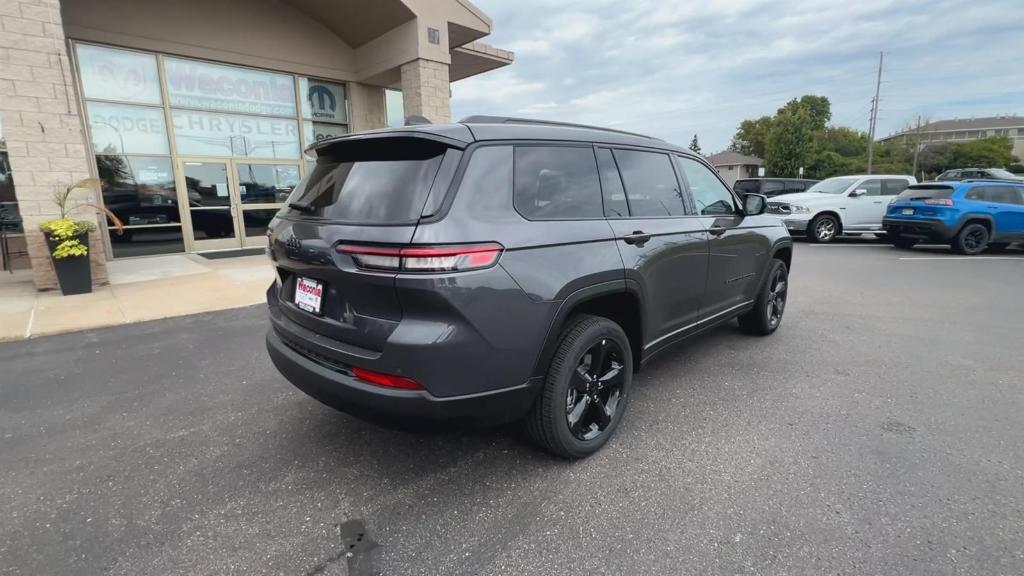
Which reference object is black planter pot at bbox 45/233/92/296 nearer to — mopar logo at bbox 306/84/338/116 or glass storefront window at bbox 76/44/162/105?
glass storefront window at bbox 76/44/162/105

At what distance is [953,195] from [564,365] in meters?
12.4

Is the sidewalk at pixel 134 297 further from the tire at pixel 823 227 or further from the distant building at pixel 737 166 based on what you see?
the distant building at pixel 737 166

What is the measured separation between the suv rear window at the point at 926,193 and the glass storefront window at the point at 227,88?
14.4 m

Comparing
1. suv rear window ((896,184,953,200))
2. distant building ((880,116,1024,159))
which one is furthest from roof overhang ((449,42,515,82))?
distant building ((880,116,1024,159))

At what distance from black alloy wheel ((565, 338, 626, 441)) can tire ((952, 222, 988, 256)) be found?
39.1 feet

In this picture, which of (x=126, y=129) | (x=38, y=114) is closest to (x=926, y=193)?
(x=38, y=114)

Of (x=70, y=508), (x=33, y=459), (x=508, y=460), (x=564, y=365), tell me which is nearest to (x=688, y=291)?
(x=564, y=365)

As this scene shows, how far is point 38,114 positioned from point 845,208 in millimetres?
16264

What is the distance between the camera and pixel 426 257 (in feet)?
6.89

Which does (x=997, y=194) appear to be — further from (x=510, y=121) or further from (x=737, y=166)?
(x=737, y=166)

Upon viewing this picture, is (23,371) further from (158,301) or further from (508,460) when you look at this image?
(508,460)

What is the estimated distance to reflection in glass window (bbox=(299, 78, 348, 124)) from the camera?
477 inches

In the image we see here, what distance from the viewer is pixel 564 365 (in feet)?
8.39

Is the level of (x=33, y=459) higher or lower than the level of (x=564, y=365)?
lower
